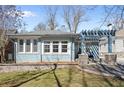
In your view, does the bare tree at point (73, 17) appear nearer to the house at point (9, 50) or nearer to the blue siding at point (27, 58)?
the house at point (9, 50)

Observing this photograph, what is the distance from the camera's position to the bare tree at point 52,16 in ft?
119

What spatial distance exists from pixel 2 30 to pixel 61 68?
7.56 metres

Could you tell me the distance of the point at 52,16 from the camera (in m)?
36.9

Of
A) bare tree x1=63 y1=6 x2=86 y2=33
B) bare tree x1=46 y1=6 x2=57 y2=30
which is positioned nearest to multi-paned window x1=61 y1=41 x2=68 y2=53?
bare tree x1=63 y1=6 x2=86 y2=33

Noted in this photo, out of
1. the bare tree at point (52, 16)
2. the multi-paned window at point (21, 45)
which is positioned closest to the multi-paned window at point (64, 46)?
the multi-paned window at point (21, 45)

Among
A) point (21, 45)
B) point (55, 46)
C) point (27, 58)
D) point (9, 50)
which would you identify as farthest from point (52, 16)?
point (27, 58)

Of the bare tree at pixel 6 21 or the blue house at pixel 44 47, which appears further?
the bare tree at pixel 6 21

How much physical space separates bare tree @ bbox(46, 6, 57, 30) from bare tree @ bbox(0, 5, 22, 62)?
11.9 metres

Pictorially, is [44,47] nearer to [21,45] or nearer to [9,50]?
[21,45]

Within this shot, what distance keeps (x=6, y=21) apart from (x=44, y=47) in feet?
15.5

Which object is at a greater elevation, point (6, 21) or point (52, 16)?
point (52, 16)

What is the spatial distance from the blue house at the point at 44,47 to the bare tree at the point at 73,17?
48.6 ft

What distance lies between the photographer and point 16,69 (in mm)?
17531
